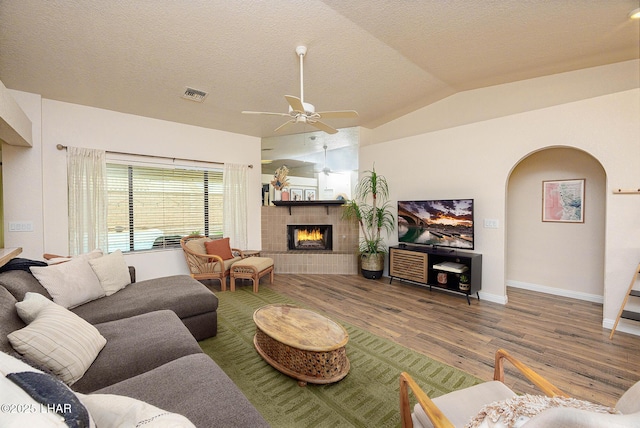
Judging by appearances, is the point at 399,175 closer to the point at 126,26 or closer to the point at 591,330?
the point at 591,330

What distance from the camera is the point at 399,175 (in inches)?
188

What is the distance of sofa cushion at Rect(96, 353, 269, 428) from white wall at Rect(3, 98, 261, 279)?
3496 mm

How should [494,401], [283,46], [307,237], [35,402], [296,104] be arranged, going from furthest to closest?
[307,237] < [283,46] < [296,104] < [494,401] < [35,402]

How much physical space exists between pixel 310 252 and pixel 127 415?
455cm

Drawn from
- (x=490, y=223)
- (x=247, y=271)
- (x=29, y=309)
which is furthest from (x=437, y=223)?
(x=29, y=309)

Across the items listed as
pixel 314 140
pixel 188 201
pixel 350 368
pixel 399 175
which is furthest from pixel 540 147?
pixel 188 201

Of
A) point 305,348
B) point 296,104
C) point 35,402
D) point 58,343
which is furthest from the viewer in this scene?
point 296,104

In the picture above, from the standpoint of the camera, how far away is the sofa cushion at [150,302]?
221 centimetres

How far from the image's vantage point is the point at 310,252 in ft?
17.5

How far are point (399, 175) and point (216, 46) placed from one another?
339 cm

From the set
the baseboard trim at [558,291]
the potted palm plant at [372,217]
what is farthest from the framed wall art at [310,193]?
the baseboard trim at [558,291]

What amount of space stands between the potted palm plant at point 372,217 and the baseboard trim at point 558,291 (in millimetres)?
2138

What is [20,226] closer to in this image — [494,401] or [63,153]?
[63,153]

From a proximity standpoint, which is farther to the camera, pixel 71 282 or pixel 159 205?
pixel 159 205
